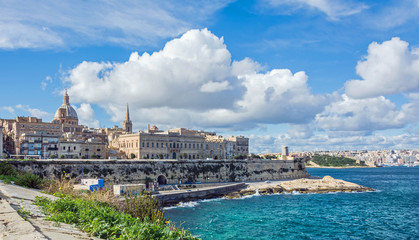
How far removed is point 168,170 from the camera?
43.7 metres

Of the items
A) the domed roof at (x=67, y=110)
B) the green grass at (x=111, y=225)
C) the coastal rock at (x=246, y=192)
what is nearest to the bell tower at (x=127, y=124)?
the domed roof at (x=67, y=110)

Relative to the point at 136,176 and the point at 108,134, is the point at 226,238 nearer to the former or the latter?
the point at 136,176

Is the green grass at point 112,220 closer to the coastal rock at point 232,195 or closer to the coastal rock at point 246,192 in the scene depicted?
the coastal rock at point 232,195

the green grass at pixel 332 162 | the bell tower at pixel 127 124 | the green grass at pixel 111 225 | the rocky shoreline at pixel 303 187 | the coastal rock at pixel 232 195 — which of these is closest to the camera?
the green grass at pixel 111 225

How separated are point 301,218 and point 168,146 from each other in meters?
34.5

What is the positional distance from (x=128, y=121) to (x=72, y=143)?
30592 millimetres

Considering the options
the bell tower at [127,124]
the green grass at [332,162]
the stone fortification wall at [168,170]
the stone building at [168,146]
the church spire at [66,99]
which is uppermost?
the church spire at [66,99]

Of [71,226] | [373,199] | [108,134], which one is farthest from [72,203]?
[108,134]

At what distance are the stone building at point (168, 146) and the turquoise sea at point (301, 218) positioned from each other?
22369 millimetres

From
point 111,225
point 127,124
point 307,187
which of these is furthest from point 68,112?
point 111,225

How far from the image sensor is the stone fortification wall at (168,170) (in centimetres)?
3409

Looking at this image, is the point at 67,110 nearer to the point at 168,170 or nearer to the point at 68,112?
the point at 68,112

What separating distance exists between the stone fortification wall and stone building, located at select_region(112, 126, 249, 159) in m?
10.9

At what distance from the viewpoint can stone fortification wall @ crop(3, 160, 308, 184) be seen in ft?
112
